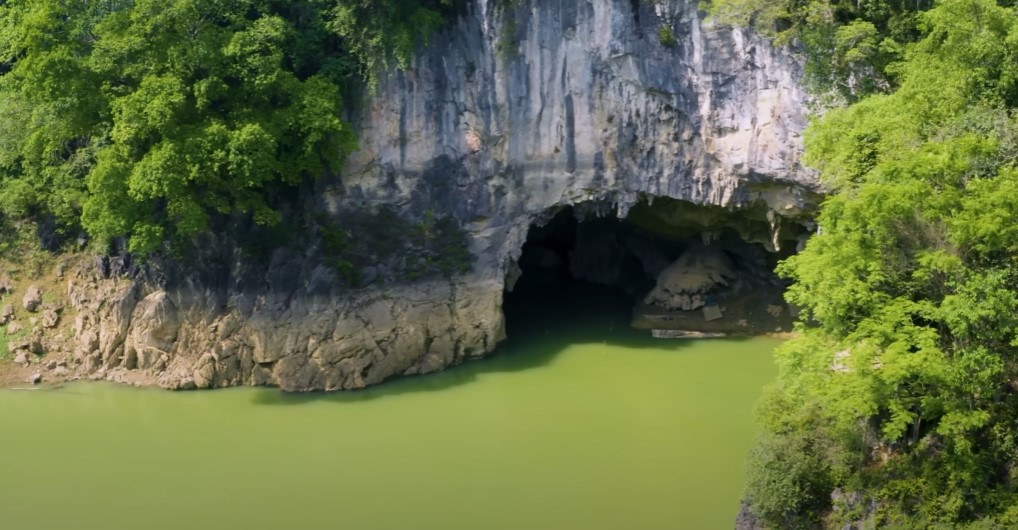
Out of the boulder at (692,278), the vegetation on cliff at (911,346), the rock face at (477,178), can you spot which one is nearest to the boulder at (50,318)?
the rock face at (477,178)

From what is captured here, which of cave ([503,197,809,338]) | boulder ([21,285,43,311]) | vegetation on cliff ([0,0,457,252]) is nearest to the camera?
vegetation on cliff ([0,0,457,252])

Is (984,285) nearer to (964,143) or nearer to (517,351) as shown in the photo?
(964,143)

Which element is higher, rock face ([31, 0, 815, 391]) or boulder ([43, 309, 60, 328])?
rock face ([31, 0, 815, 391])

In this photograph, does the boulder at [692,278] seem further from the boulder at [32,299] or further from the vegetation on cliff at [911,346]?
the boulder at [32,299]

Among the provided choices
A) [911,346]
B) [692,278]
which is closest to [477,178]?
[692,278]

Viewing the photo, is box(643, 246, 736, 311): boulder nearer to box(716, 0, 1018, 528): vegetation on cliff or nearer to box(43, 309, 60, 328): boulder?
box(716, 0, 1018, 528): vegetation on cliff

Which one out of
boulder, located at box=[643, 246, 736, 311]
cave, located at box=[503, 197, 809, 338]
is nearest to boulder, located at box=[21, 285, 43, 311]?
cave, located at box=[503, 197, 809, 338]

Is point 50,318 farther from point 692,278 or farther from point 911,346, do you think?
point 911,346
